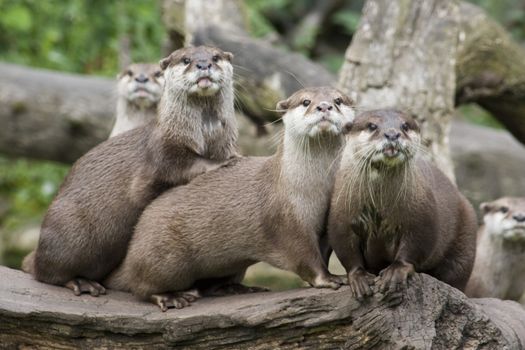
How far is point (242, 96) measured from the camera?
7.23 metres

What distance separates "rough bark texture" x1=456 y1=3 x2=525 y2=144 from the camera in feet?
23.2

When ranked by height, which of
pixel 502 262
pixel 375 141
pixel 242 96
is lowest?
pixel 502 262

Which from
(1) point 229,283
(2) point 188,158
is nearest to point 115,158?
(2) point 188,158

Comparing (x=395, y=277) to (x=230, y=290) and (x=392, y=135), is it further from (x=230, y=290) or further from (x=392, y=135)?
(x=230, y=290)

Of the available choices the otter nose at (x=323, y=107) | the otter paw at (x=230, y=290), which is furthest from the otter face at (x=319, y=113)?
the otter paw at (x=230, y=290)

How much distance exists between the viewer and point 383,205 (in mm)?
3916

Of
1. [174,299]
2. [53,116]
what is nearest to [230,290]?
[174,299]

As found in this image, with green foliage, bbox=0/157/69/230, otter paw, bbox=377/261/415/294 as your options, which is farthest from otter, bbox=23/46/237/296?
green foliage, bbox=0/157/69/230

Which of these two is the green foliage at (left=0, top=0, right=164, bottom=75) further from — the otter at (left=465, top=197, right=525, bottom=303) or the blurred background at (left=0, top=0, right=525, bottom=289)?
the otter at (left=465, top=197, right=525, bottom=303)

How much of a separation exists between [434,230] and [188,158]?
3.80 ft

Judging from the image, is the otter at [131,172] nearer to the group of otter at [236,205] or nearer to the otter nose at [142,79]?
the group of otter at [236,205]

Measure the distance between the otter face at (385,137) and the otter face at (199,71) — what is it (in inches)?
33.0

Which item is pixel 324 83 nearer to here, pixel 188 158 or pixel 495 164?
pixel 495 164

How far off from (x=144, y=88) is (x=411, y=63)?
1.57 metres
